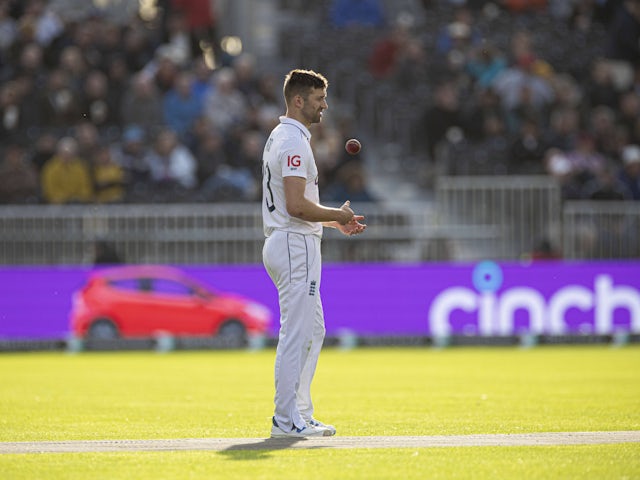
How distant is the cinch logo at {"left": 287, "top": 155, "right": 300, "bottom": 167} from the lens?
996 cm

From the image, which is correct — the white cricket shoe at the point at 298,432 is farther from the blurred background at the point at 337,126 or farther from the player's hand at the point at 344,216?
the blurred background at the point at 337,126

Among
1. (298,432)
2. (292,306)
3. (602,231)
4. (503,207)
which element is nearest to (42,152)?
(503,207)

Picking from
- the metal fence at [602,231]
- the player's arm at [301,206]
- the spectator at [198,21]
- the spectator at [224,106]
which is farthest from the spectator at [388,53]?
the player's arm at [301,206]

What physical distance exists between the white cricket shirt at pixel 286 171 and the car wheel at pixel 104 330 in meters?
14.2

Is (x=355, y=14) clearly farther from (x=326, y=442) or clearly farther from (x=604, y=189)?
(x=326, y=442)

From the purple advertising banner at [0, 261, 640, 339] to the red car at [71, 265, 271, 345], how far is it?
0.19m

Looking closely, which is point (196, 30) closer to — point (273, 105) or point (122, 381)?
point (273, 105)

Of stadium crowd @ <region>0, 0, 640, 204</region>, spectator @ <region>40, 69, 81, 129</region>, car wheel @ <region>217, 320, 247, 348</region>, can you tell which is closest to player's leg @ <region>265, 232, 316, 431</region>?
car wheel @ <region>217, 320, 247, 348</region>

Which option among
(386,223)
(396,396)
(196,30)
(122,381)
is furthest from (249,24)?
(396,396)

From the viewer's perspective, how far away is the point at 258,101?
27.1m

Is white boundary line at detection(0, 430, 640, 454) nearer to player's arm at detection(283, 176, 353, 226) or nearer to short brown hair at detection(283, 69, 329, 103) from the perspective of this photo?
player's arm at detection(283, 176, 353, 226)

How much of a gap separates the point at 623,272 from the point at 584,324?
1113mm

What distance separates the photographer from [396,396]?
14.0 metres

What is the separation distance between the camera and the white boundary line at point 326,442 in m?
9.37
